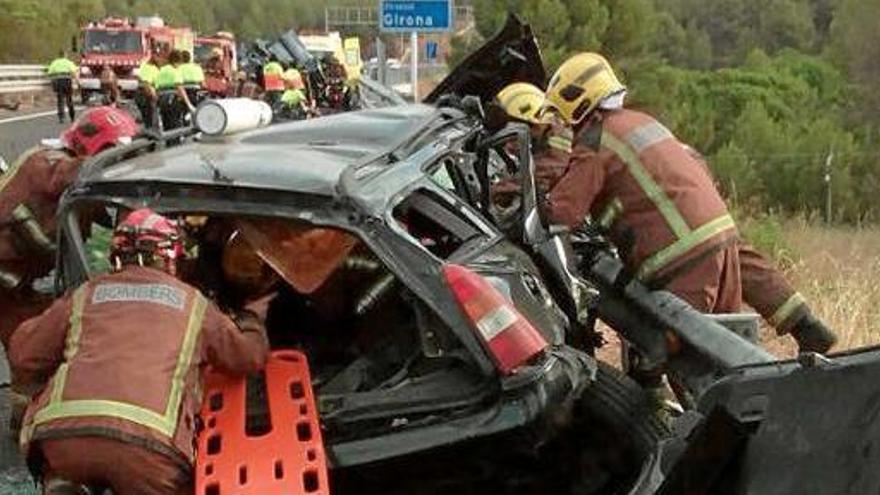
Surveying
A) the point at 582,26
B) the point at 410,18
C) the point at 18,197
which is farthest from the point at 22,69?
the point at 18,197

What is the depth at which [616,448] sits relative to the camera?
440 cm

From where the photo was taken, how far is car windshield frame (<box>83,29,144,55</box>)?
122 ft

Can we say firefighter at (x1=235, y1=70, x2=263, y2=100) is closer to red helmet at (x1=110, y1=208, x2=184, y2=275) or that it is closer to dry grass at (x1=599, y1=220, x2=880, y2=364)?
dry grass at (x1=599, y1=220, x2=880, y2=364)

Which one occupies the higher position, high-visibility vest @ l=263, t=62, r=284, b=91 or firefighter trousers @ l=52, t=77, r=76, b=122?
high-visibility vest @ l=263, t=62, r=284, b=91

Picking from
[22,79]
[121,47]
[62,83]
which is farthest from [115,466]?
[22,79]

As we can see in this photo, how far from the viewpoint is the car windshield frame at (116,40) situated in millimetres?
37188

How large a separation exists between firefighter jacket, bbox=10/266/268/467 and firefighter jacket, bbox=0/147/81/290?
1665 millimetres

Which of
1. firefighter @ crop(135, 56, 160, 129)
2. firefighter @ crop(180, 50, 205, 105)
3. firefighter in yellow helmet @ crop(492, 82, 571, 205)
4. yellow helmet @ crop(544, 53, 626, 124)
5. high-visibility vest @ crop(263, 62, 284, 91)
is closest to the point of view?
yellow helmet @ crop(544, 53, 626, 124)

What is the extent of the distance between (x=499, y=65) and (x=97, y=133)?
233 centimetres

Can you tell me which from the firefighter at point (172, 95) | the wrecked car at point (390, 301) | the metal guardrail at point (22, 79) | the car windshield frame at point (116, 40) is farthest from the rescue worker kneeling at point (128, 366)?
the metal guardrail at point (22, 79)

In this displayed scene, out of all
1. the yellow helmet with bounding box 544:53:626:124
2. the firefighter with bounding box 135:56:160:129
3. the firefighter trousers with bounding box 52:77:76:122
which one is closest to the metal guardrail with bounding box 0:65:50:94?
the firefighter trousers with bounding box 52:77:76:122

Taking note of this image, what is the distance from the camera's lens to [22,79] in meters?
46.3

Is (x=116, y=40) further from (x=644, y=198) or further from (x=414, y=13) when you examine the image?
(x=644, y=198)

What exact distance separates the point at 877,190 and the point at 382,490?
44.0m
